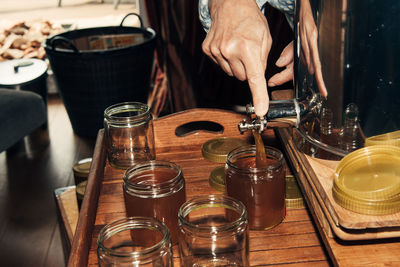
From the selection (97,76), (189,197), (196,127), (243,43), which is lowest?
(196,127)

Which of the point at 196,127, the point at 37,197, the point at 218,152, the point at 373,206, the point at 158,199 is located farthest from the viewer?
the point at 196,127

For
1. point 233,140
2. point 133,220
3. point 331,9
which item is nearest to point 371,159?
point 331,9

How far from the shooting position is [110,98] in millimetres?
2764

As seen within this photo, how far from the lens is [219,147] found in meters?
1.06

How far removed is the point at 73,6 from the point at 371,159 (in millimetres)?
4874

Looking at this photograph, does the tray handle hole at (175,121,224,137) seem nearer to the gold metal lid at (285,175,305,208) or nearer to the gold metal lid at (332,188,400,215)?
the gold metal lid at (285,175,305,208)

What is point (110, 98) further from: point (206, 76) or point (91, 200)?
point (91, 200)

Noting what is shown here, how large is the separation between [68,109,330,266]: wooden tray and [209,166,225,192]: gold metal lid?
0.04 ft

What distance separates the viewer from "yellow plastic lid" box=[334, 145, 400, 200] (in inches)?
26.6

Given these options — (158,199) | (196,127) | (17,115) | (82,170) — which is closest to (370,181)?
(158,199)

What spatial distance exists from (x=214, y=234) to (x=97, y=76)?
2137 mm

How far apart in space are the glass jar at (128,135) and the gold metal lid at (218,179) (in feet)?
0.53

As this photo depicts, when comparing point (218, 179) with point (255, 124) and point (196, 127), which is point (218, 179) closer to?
point (255, 124)

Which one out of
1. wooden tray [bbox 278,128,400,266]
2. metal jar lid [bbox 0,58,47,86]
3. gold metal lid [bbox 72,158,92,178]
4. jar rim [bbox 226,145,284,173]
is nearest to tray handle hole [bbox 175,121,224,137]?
metal jar lid [bbox 0,58,47,86]
